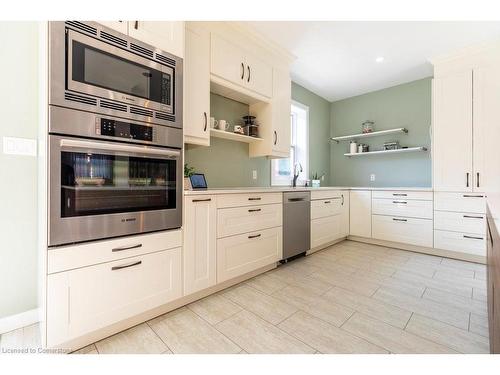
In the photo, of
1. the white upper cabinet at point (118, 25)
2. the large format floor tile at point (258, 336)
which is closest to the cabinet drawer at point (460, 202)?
the large format floor tile at point (258, 336)

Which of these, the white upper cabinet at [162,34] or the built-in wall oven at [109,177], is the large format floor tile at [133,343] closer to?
the built-in wall oven at [109,177]

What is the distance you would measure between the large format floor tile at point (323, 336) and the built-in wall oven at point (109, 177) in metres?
→ 1.09

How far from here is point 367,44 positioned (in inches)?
111

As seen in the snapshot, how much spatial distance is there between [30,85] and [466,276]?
4.20m

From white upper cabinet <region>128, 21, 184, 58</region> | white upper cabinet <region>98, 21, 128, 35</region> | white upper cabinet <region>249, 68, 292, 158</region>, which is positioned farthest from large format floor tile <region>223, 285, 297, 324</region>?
white upper cabinet <region>98, 21, 128, 35</region>

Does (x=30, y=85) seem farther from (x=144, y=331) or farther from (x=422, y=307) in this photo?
(x=422, y=307)

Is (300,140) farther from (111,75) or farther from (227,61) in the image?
(111,75)

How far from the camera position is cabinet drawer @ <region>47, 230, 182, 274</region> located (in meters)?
1.25

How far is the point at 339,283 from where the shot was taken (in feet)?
7.34

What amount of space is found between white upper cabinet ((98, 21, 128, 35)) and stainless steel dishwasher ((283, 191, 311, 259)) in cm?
199

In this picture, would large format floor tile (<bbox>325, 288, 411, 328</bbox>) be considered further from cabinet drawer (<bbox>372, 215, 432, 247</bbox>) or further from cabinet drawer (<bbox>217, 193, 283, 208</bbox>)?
cabinet drawer (<bbox>372, 215, 432, 247</bbox>)

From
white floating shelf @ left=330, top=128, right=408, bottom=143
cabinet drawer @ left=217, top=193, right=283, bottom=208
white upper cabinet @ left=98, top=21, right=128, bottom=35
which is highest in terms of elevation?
white upper cabinet @ left=98, top=21, right=128, bottom=35

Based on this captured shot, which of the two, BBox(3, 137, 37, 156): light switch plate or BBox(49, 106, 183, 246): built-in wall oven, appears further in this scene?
BBox(3, 137, 37, 156): light switch plate

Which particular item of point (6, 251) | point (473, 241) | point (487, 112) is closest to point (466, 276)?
point (473, 241)
